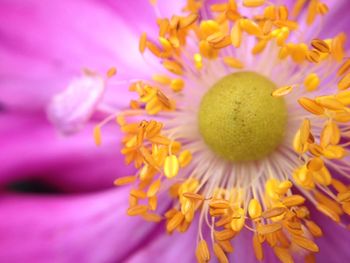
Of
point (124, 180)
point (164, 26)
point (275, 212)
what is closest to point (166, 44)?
point (164, 26)

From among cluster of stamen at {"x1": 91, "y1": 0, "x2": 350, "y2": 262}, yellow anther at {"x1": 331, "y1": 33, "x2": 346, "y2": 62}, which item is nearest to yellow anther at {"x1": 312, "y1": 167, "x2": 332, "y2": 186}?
cluster of stamen at {"x1": 91, "y1": 0, "x2": 350, "y2": 262}

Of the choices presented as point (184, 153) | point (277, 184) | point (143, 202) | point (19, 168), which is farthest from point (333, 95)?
point (19, 168)

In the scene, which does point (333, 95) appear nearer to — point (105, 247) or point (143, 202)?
point (143, 202)

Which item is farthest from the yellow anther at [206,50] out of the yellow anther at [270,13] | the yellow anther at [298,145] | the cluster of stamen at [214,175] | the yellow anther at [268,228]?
the yellow anther at [268,228]

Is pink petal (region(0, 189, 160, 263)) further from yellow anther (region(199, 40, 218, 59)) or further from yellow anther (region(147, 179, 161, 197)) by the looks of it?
yellow anther (region(199, 40, 218, 59))

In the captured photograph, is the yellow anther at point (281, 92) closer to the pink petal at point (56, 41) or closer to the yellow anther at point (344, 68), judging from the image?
the yellow anther at point (344, 68)

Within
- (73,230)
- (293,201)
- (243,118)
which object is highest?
(243,118)

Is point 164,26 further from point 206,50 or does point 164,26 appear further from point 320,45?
point 320,45
